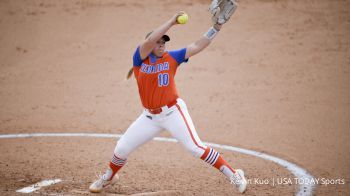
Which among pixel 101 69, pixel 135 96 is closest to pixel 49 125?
pixel 135 96

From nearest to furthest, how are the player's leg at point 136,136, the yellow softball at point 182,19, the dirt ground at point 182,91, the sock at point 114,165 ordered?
1. the yellow softball at point 182,19
2. the player's leg at point 136,136
3. the sock at point 114,165
4. the dirt ground at point 182,91

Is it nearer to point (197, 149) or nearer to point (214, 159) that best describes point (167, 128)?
point (197, 149)

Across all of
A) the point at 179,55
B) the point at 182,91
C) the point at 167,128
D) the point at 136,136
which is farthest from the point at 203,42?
the point at 182,91

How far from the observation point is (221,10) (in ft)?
16.3

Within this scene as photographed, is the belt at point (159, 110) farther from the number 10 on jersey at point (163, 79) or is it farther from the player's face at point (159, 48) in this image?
the player's face at point (159, 48)

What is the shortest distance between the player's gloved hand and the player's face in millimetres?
607

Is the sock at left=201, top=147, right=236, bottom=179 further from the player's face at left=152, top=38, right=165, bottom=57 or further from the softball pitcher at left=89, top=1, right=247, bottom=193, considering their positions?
the player's face at left=152, top=38, right=165, bottom=57

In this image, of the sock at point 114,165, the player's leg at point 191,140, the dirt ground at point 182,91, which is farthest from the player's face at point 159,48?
the dirt ground at point 182,91

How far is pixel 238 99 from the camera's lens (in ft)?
32.0

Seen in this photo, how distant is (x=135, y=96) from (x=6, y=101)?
9.33 ft

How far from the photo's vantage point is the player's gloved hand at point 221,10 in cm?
490

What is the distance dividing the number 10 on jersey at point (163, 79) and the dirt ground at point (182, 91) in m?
1.26

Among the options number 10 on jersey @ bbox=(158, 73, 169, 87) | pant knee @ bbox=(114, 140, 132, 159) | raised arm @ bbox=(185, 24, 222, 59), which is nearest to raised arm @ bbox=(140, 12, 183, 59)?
number 10 on jersey @ bbox=(158, 73, 169, 87)

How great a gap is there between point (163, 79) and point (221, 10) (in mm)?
983
